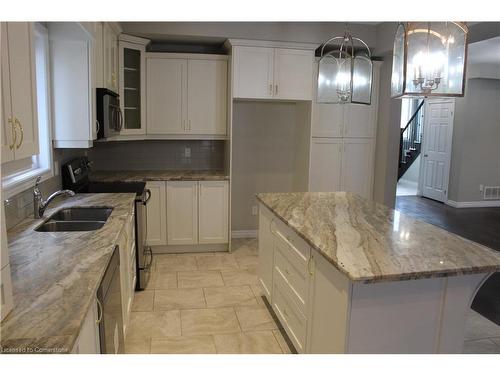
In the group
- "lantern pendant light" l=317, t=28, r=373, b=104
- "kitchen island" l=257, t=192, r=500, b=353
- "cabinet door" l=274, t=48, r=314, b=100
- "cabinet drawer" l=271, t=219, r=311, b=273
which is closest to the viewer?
"kitchen island" l=257, t=192, r=500, b=353

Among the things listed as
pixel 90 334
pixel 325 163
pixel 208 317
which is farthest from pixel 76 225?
pixel 325 163

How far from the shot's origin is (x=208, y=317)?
3.19 meters

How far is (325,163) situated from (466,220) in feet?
10.7

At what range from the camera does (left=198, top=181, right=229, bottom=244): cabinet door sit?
4.61 metres

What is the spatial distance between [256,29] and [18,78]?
3.13 metres

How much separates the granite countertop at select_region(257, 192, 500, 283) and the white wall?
86.1 inches

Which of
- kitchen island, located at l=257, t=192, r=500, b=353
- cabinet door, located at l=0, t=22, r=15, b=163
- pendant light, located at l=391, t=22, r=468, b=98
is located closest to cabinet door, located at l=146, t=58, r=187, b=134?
kitchen island, located at l=257, t=192, r=500, b=353

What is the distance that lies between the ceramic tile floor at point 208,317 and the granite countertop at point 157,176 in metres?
0.93

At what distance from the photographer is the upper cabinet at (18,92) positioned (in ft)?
5.33

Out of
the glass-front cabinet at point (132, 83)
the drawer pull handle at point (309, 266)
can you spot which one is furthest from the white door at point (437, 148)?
the drawer pull handle at point (309, 266)

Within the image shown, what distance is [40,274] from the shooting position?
5.51 feet

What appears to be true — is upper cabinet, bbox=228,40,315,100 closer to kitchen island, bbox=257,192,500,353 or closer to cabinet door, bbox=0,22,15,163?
kitchen island, bbox=257,192,500,353

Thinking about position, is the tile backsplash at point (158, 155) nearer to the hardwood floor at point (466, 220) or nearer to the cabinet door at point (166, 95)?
the cabinet door at point (166, 95)

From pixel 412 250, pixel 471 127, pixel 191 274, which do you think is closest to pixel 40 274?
pixel 412 250
